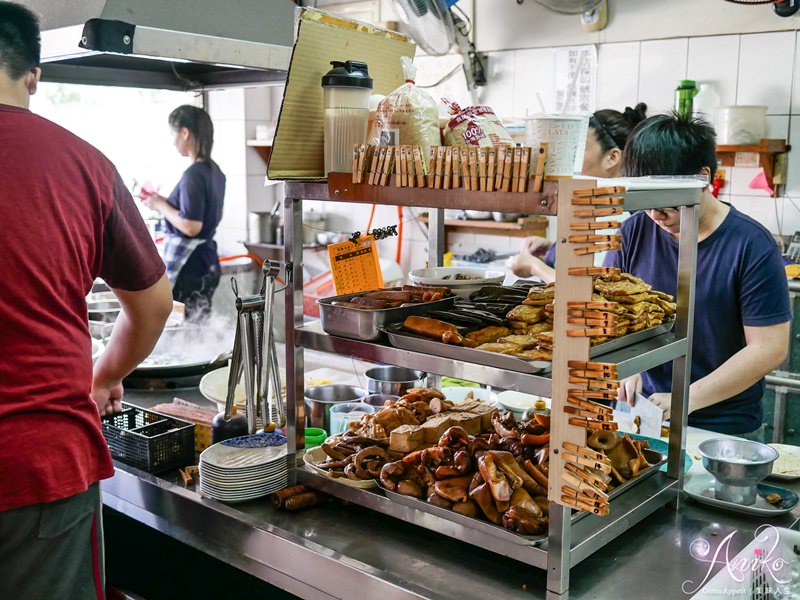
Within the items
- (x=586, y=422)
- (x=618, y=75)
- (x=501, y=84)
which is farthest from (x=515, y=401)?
(x=501, y=84)

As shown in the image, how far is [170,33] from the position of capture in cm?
216

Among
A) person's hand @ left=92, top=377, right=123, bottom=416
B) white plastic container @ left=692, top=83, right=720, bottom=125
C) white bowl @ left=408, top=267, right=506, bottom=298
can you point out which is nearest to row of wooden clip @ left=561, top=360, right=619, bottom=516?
white bowl @ left=408, top=267, right=506, bottom=298

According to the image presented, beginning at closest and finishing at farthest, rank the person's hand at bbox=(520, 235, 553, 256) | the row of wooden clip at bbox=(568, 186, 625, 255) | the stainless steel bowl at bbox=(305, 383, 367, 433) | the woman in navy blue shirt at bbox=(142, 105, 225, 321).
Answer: the row of wooden clip at bbox=(568, 186, 625, 255) < the stainless steel bowl at bbox=(305, 383, 367, 433) < the person's hand at bbox=(520, 235, 553, 256) < the woman in navy blue shirt at bbox=(142, 105, 225, 321)

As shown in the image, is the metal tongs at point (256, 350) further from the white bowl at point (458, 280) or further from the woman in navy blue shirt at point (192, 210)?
the woman in navy blue shirt at point (192, 210)

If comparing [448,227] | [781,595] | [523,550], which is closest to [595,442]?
[523,550]

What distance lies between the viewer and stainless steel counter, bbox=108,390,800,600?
143 centimetres

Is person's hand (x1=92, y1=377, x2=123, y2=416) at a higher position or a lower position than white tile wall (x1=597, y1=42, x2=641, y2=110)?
lower

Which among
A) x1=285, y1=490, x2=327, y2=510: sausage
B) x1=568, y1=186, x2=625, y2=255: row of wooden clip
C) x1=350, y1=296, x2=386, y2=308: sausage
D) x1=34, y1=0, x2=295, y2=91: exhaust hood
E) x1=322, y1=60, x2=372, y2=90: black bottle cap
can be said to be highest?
x1=34, y1=0, x2=295, y2=91: exhaust hood

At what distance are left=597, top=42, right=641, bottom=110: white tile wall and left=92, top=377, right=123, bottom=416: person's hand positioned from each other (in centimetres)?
348

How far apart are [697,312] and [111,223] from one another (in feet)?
5.57

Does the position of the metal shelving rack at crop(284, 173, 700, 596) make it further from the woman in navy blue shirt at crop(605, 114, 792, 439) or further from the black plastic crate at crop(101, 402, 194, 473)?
the woman in navy blue shirt at crop(605, 114, 792, 439)

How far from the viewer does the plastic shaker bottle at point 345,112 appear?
1.67 m

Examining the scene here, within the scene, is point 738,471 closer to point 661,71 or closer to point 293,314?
point 293,314

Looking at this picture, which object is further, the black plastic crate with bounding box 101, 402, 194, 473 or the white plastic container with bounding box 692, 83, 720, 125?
the white plastic container with bounding box 692, 83, 720, 125
